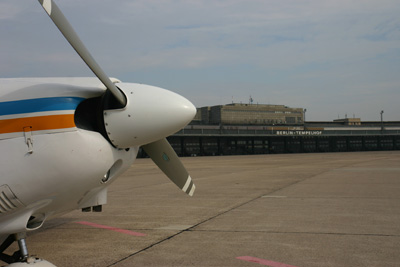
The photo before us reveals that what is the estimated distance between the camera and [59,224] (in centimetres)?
880

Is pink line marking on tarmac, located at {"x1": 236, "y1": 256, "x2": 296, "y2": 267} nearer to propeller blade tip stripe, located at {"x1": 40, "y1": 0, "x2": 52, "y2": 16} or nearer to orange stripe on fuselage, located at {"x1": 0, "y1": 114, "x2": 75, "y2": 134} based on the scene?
orange stripe on fuselage, located at {"x1": 0, "y1": 114, "x2": 75, "y2": 134}

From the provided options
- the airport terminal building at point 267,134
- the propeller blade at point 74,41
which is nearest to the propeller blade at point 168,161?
the propeller blade at point 74,41

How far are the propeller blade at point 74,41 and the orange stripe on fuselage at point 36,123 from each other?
2.00ft

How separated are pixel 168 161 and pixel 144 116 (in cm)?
183

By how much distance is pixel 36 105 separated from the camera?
475cm

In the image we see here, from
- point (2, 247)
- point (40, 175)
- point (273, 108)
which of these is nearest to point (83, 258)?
point (2, 247)

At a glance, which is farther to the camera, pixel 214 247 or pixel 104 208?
pixel 104 208

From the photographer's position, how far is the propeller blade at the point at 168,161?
6.54 metres

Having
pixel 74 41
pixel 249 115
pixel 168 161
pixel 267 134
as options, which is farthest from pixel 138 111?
pixel 249 115

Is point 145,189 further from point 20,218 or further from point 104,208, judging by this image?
point 20,218

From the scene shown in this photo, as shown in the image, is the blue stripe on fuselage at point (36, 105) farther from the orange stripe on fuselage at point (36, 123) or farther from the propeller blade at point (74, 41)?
the propeller blade at point (74, 41)

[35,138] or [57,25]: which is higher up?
[57,25]

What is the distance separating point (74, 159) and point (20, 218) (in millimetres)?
978

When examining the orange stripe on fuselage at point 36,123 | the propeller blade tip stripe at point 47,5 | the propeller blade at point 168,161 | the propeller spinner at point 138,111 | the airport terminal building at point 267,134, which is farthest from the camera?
the airport terminal building at point 267,134
